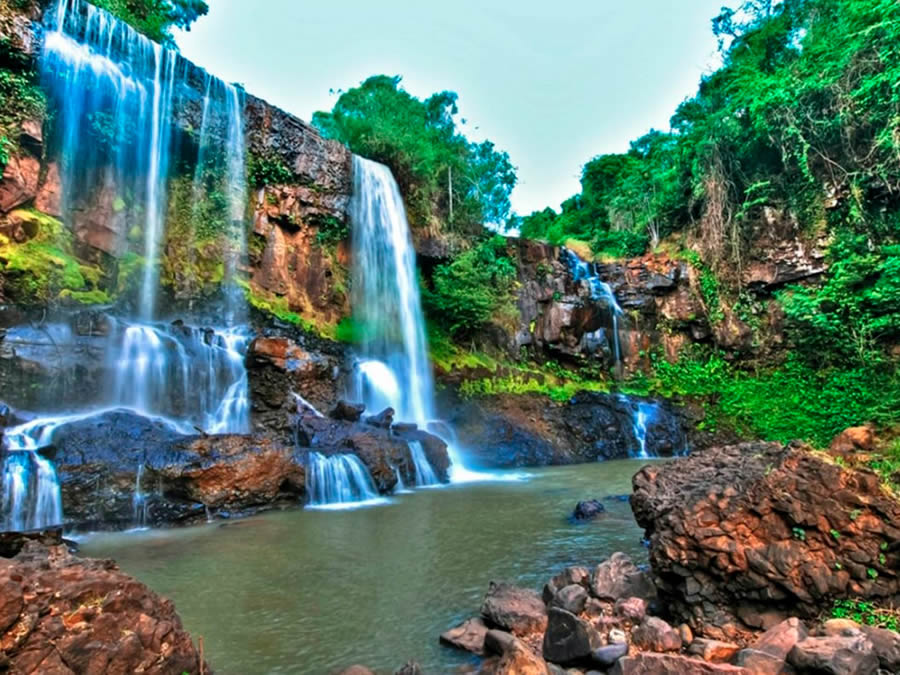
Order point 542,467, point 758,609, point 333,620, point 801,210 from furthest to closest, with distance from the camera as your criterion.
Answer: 1. point 801,210
2. point 542,467
3. point 333,620
4. point 758,609

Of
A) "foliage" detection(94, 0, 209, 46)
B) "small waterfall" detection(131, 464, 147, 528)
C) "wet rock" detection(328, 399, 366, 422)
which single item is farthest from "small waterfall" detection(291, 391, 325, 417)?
"foliage" detection(94, 0, 209, 46)

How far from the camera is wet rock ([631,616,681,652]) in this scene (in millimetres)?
3114

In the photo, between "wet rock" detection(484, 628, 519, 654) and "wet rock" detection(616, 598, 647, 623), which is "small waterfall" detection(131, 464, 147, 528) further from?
"wet rock" detection(616, 598, 647, 623)

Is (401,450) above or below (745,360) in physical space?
below

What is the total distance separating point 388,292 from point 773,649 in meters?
15.9

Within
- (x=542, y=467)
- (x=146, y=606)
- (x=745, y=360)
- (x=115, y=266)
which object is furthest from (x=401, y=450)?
(x=745, y=360)

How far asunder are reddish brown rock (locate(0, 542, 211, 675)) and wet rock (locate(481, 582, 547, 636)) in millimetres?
1882

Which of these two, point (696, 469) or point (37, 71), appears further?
point (37, 71)

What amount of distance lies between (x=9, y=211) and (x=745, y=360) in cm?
2323

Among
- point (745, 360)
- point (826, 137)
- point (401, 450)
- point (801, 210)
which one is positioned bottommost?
point (401, 450)

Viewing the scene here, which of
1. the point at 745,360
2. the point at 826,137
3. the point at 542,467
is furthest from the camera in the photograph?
the point at 745,360

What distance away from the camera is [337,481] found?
350 inches

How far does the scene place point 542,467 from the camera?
13477 millimetres

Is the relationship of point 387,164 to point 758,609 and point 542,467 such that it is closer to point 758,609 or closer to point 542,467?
point 542,467
